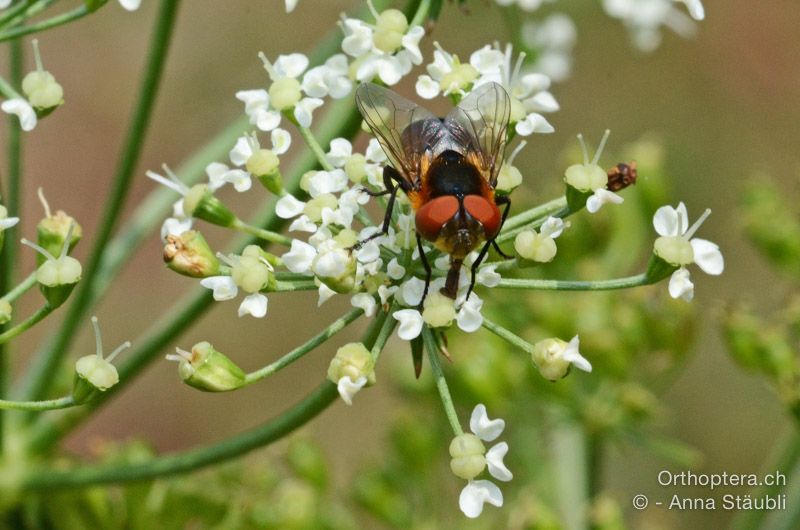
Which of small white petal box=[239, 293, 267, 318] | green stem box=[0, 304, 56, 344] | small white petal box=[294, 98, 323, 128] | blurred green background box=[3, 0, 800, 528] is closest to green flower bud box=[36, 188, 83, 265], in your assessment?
green stem box=[0, 304, 56, 344]

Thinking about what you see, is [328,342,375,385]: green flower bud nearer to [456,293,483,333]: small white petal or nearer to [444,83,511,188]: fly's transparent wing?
[456,293,483,333]: small white petal

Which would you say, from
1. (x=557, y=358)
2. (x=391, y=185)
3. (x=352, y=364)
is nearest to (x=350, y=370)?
(x=352, y=364)

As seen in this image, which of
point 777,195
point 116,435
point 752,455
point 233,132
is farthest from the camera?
point 116,435

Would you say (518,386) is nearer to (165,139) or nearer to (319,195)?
(319,195)

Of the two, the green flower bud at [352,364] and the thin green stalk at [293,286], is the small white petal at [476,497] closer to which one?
the green flower bud at [352,364]

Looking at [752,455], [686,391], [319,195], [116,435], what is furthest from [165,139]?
[319,195]

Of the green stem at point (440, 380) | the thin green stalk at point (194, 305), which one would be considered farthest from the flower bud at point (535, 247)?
the thin green stalk at point (194, 305)
